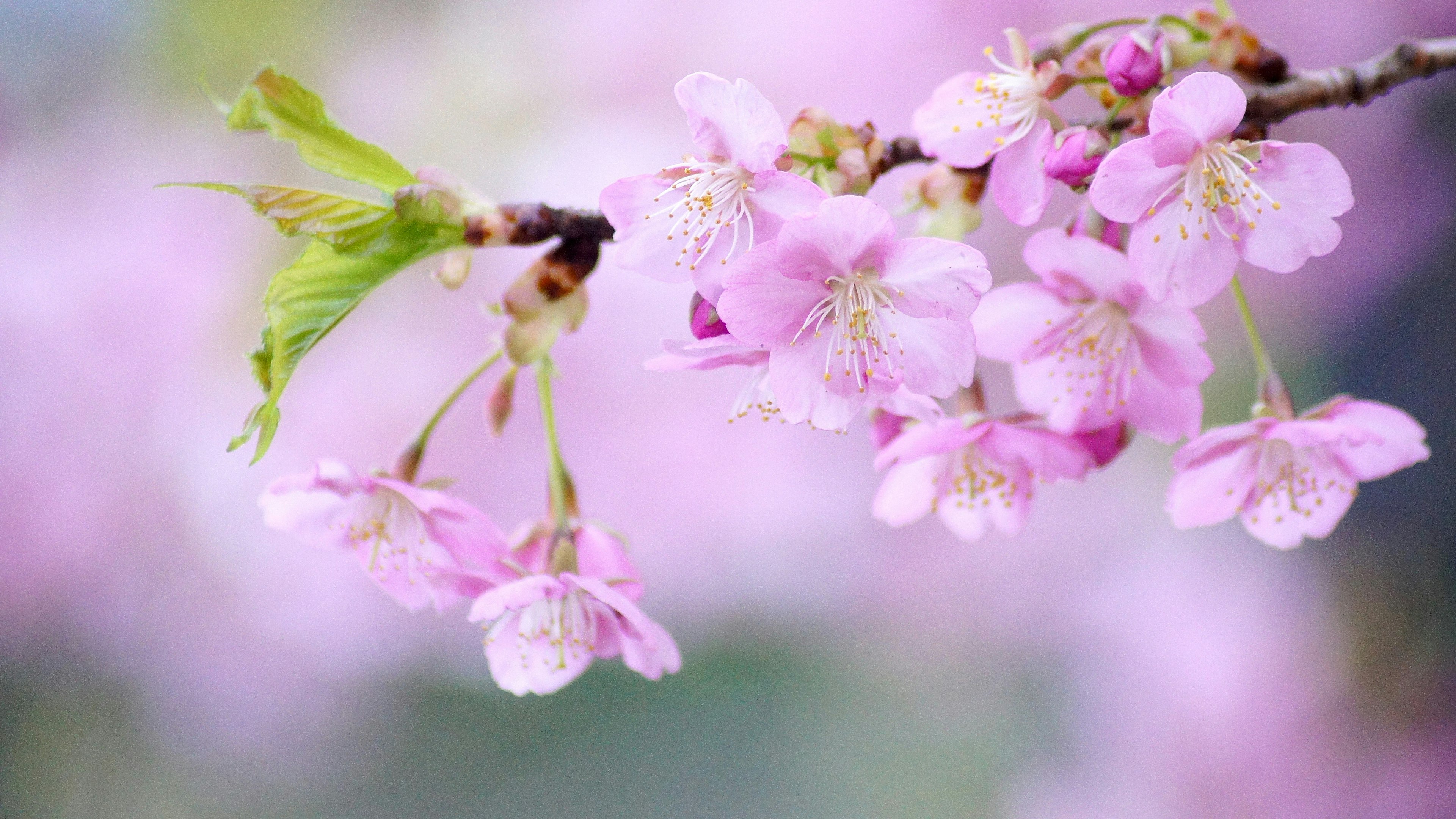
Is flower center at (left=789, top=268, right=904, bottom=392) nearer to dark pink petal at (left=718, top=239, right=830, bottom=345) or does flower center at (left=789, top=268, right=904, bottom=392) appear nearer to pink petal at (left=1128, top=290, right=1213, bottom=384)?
dark pink petal at (left=718, top=239, right=830, bottom=345)

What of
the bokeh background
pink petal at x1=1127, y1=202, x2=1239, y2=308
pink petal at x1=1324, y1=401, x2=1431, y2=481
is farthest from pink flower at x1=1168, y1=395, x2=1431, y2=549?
the bokeh background

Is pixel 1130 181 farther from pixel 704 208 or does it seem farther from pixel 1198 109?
pixel 704 208

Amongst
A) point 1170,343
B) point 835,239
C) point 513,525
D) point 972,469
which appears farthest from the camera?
point 513,525

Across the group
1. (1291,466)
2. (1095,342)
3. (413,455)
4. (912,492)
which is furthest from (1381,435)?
(413,455)

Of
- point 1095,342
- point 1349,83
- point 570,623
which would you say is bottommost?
point 570,623

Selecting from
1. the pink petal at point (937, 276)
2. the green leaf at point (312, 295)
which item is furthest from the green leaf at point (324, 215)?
the pink petal at point (937, 276)

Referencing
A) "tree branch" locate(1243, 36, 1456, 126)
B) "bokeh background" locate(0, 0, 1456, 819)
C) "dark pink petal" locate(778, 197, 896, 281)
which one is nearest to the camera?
"dark pink petal" locate(778, 197, 896, 281)
